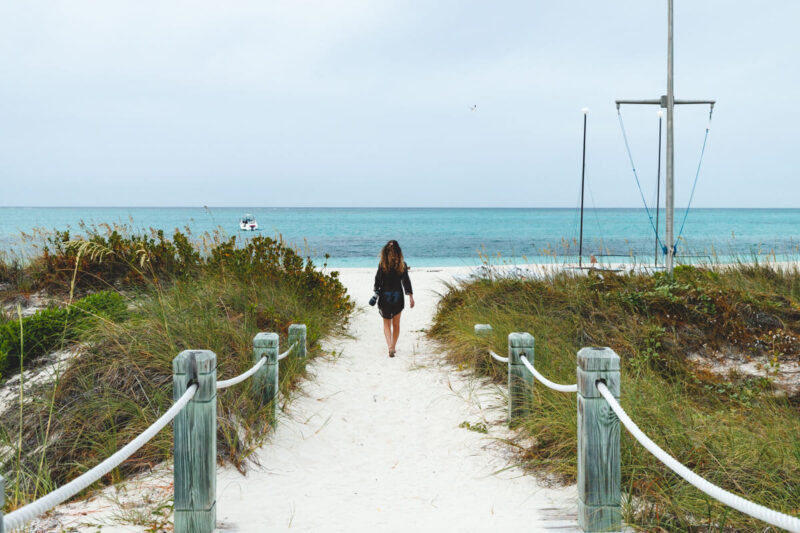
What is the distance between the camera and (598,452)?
10.3 feet

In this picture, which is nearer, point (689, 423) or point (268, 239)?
point (689, 423)

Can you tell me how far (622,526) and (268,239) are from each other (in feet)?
26.1

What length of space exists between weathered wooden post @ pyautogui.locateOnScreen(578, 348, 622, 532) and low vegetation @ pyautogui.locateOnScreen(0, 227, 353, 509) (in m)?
2.64

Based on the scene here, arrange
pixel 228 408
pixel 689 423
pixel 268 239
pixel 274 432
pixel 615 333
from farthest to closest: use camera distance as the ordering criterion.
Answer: pixel 268 239, pixel 615 333, pixel 274 432, pixel 228 408, pixel 689 423

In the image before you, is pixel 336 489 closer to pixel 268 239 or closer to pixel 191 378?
pixel 191 378

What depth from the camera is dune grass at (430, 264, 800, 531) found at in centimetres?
342

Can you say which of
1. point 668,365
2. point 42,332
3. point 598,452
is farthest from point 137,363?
point 668,365

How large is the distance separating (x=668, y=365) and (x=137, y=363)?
587 centimetres

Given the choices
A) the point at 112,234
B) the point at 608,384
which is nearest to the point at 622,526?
the point at 608,384

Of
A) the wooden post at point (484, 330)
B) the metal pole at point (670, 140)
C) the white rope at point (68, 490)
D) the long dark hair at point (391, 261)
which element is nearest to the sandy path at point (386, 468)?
the wooden post at point (484, 330)

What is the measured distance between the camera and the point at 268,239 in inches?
397

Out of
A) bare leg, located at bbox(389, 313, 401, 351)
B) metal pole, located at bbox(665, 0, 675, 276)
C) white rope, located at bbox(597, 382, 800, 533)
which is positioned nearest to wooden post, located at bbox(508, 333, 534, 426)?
white rope, located at bbox(597, 382, 800, 533)

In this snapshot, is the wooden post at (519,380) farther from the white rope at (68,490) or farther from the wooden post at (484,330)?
the white rope at (68,490)

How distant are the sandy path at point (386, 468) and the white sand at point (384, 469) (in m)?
0.01
